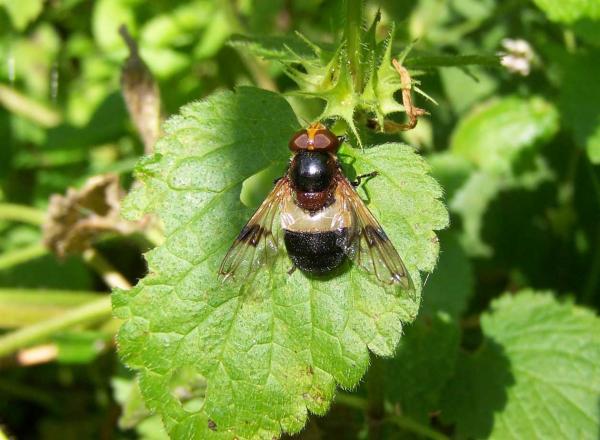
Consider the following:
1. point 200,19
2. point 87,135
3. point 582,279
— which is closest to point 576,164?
point 582,279

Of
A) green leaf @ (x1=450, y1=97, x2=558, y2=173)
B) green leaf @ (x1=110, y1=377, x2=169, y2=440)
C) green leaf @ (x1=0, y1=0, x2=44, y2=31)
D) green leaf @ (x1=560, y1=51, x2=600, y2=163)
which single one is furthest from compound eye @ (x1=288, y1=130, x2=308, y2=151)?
green leaf @ (x1=0, y1=0, x2=44, y2=31)

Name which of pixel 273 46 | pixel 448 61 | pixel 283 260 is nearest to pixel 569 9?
pixel 448 61

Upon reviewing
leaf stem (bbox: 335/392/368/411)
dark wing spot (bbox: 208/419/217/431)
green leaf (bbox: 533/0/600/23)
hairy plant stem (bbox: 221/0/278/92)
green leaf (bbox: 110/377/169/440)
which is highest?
green leaf (bbox: 533/0/600/23)

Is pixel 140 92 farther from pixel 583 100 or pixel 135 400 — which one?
pixel 583 100

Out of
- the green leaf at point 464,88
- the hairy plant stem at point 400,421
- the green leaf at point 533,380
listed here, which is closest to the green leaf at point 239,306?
the hairy plant stem at point 400,421

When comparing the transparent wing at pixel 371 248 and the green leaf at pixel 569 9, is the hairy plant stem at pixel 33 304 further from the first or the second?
the green leaf at pixel 569 9

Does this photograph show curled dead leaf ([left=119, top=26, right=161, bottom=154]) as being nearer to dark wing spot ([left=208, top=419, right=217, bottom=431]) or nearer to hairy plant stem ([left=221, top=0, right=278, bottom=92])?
hairy plant stem ([left=221, top=0, right=278, bottom=92])
